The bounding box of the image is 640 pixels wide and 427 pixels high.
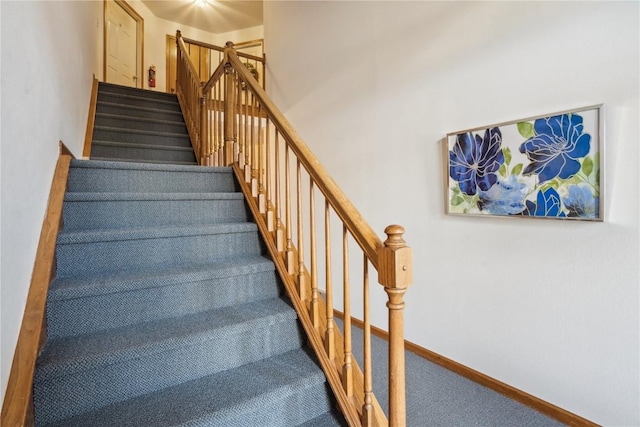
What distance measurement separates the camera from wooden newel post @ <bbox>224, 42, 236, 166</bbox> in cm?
247

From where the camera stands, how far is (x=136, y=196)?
175 cm

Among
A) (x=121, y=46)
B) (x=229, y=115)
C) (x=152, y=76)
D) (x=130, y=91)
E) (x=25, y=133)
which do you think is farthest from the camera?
(x=152, y=76)

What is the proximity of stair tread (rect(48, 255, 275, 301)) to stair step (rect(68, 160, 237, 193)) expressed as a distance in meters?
0.65

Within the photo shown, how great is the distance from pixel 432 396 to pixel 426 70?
203cm

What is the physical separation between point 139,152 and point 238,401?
8.66ft

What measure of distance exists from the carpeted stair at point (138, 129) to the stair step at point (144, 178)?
1.15 metres

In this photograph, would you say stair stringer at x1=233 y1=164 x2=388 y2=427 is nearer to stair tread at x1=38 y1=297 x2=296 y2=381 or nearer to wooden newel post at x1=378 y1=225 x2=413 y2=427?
stair tread at x1=38 y1=297 x2=296 y2=381

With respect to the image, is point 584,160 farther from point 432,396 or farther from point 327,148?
point 327,148

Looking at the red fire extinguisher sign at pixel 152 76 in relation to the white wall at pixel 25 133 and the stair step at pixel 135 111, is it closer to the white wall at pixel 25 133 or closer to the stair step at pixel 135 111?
the stair step at pixel 135 111

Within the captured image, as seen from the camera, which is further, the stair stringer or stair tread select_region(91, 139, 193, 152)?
stair tread select_region(91, 139, 193, 152)

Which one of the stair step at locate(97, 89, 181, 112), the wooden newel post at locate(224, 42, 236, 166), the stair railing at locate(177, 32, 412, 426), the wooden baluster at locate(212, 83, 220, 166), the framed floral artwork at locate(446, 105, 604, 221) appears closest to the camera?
the stair railing at locate(177, 32, 412, 426)

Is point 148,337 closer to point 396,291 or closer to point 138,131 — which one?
point 396,291

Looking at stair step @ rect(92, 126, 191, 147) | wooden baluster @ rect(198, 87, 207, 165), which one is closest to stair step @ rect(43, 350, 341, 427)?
wooden baluster @ rect(198, 87, 207, 165)

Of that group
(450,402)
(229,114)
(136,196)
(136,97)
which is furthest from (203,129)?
(450,402)
